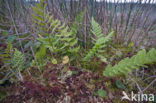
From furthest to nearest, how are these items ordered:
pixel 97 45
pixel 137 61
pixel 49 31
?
pixel 49 31
pixel 97 45
pixel 137 61

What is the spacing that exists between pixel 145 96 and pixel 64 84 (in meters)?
0.76

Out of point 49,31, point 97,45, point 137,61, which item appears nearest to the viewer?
point 137,61

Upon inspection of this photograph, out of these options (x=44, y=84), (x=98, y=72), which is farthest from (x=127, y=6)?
(x=44, y=84)

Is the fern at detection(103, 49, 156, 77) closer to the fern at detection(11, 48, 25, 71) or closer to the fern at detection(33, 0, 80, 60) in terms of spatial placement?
the fern at detection(33, 0, 80, 60)

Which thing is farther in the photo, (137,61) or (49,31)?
(49,31)


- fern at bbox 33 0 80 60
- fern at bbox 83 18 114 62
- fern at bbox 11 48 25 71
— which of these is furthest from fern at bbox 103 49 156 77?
fern at bbox 11 48 25 71

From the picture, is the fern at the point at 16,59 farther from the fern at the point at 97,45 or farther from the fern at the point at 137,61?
the fern at the point at 137,61

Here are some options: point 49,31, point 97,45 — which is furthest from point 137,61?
point 49,31

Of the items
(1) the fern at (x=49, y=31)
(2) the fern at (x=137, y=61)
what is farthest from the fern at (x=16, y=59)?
(2) the fern at (x=137, y=61)

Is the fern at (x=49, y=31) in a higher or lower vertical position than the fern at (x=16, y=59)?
higher

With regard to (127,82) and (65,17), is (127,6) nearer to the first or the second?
(65,17)

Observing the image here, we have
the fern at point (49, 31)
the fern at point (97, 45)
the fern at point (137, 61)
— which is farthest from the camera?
the fern at point (97, 45)

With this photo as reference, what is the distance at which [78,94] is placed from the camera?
951 millimetres

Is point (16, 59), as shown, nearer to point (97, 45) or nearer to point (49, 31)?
point (49, 31)
